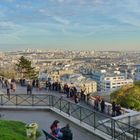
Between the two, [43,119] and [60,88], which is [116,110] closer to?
[43,119]

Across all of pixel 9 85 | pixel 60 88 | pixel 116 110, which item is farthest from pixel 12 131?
pixel 60 88

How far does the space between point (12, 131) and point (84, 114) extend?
344 centimetres

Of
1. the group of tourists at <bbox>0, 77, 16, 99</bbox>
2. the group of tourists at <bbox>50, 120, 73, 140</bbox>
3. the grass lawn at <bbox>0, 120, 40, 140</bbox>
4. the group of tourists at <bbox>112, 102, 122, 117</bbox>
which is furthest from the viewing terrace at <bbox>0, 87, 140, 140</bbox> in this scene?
the group of tourists at <bbox>0, 77, 16, 99</bbox>

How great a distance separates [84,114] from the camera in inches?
617

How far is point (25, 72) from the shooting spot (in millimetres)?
57031

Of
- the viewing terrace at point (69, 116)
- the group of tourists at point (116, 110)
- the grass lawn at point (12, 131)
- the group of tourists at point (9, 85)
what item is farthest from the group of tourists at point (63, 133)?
the group of tourists at point (9, 85)

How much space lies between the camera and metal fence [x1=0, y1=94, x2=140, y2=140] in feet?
41.6

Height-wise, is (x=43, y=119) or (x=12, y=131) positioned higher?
(x=12, y=131)

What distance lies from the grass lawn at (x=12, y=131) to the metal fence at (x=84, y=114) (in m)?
2.13

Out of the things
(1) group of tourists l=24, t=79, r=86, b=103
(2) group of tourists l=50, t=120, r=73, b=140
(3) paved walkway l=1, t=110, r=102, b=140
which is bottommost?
(3) paved walkway l=1, t=110, r=102, b=140

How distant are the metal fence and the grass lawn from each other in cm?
213

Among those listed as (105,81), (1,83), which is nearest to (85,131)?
(1,83)

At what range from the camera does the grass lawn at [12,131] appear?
38.9 ft

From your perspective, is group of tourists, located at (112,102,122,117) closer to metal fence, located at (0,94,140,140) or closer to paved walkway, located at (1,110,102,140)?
metal fence, located at (0,94,140,140)
